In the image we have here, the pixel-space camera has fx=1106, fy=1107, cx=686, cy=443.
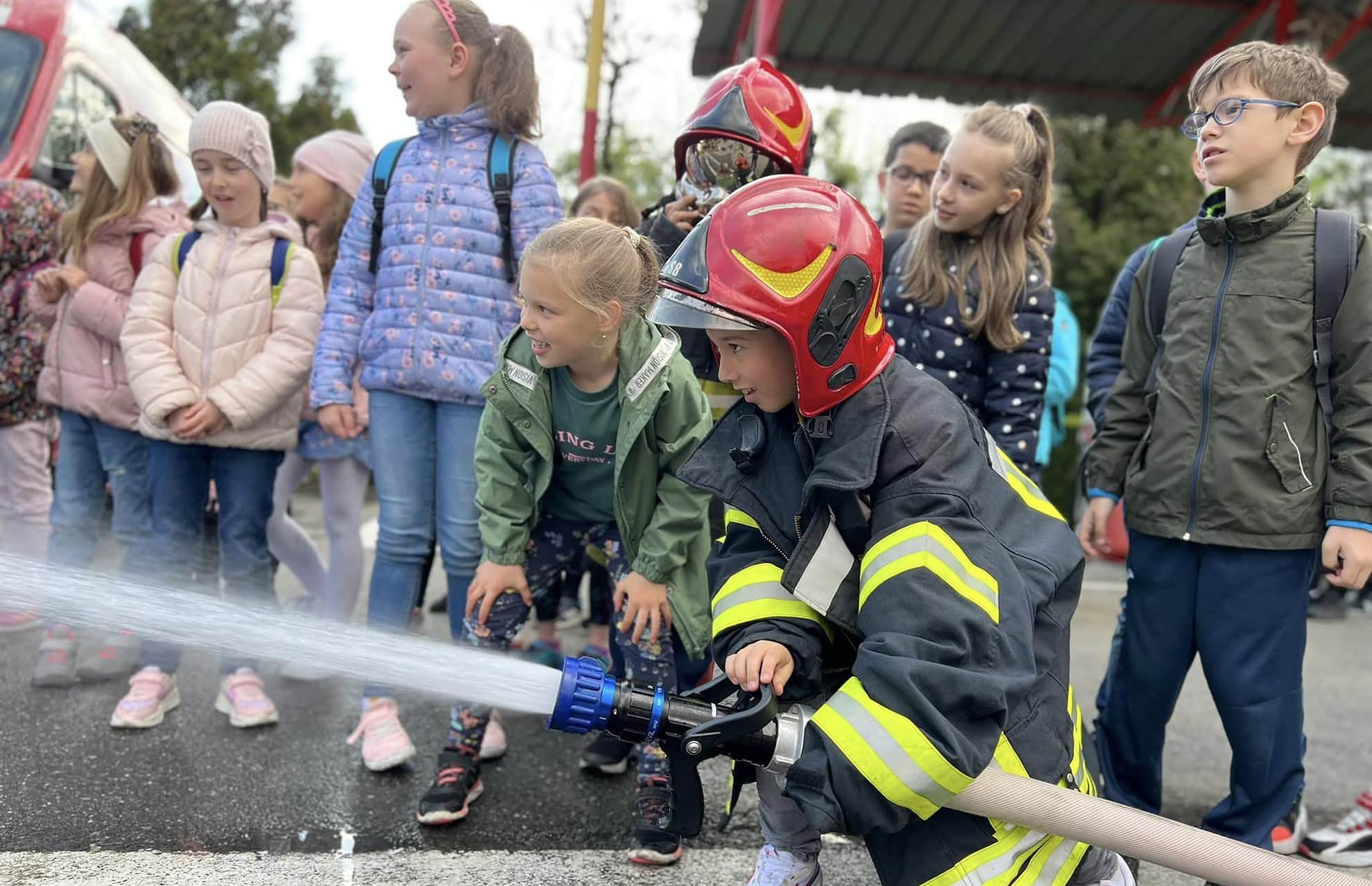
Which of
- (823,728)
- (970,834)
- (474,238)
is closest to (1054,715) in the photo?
(970,834)

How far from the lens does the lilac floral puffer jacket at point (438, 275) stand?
3.34m

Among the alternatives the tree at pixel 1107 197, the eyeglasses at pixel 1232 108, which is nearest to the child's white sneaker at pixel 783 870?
the eyeglasses at pixel 1232 108

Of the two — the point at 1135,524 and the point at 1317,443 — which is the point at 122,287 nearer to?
the point at 1135,524

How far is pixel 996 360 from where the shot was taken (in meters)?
3.29

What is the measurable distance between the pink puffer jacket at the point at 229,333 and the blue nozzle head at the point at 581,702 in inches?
80.1

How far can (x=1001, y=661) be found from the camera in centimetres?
184

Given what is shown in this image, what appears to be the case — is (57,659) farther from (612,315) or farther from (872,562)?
(872,562)

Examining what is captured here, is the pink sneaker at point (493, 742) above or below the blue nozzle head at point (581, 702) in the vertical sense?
below

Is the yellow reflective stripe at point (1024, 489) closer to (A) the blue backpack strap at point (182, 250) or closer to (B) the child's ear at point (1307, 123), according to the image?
(B) the child's ear at point (1307, 123)

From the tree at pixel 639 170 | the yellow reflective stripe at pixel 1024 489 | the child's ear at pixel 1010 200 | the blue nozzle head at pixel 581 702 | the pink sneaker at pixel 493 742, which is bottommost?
the pink sneaker at pixel 493 742

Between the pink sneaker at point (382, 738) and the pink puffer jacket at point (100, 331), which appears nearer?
the pink sneaker at point (382, 738)

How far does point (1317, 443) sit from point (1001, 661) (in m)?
1.35

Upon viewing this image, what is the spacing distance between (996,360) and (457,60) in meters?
1.90

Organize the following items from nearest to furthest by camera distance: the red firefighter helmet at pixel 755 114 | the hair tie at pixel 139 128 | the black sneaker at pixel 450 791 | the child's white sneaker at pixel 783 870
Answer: the child's white sneaker at pixel 783 870 → the black sneaker at pixel 450 791 → the red firefighter helmet at pixel 755 114 → the hair tie at pixel 139 128
